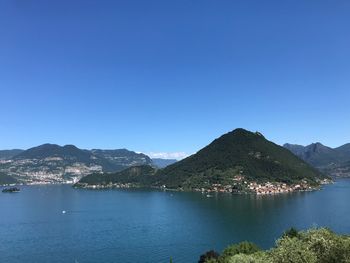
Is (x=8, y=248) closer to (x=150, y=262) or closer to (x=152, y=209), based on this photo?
(x=150, y=262)

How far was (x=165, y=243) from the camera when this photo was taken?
293 ft

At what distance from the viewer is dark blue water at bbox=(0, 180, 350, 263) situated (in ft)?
268

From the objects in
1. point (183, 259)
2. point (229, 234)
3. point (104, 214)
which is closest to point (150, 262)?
point (183, 259)

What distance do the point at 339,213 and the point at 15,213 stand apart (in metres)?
115

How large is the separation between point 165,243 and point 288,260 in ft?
206

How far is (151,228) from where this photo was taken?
370 ft

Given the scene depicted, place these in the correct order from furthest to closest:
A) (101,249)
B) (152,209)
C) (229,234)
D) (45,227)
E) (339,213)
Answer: (152,209), (339,213), (45,227), (229,234), (101,249)

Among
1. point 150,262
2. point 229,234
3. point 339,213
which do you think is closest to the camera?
point 150,262

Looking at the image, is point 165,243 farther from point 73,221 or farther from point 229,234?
point 73,221

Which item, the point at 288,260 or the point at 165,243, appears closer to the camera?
the point at 288,260

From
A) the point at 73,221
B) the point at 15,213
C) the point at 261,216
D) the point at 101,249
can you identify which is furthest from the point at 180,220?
the point at 15,213

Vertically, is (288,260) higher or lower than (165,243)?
higher

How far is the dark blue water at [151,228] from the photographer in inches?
3214

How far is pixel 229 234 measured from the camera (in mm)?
97438
